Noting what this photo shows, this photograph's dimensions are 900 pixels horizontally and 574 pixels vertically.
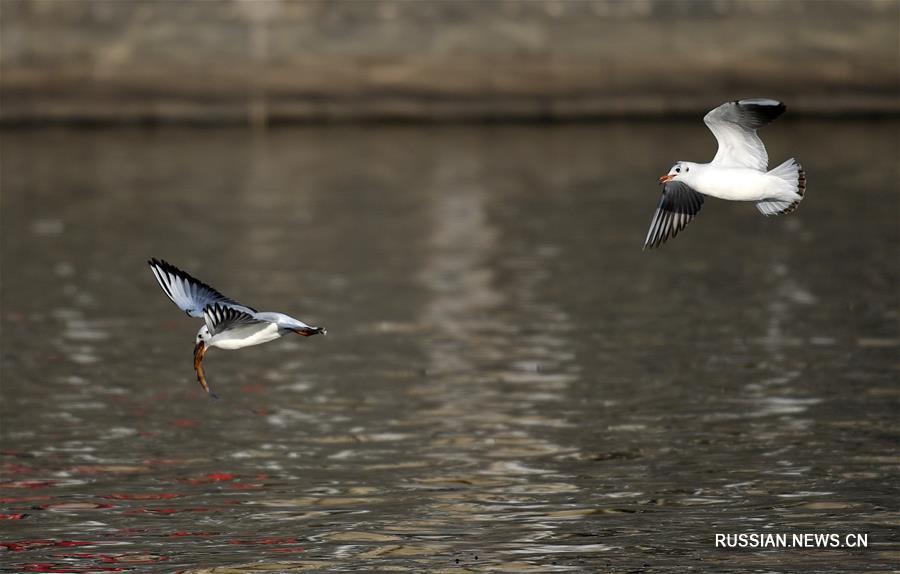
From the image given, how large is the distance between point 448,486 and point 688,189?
10.1ft

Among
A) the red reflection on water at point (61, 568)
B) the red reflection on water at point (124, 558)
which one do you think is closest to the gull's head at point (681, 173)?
the red reflection on water at point (124, 558)

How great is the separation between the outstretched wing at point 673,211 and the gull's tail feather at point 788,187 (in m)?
1.13

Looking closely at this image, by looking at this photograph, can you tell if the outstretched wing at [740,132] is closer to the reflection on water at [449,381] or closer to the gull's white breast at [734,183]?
the gull's white breast at [734,183]

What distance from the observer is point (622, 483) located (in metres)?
16.2

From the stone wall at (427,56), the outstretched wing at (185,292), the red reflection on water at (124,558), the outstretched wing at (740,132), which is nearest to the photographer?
the outstretched wing at (185,292)

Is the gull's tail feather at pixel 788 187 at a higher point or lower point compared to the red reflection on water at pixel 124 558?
higher

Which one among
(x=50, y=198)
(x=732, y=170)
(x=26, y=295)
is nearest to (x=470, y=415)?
(x=732, y=170)

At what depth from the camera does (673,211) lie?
1541cm

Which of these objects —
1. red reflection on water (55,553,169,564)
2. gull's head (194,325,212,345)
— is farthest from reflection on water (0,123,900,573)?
gull's head (194,325,212,345)

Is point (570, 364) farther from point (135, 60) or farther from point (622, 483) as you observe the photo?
point (135, 60)

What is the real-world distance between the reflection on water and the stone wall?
10235 millimetres

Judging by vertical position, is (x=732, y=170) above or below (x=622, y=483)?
above

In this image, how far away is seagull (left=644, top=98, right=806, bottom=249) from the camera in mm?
13898

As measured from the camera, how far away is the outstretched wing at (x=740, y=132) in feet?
46.7
